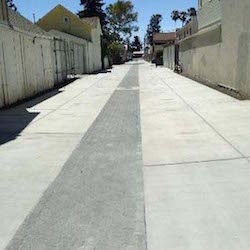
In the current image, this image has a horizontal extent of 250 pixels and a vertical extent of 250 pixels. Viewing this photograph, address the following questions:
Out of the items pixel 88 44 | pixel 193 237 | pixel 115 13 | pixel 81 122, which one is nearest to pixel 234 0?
pixel 81 122

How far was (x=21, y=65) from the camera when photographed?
Answer: 17031mm

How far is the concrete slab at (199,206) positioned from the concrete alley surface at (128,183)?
0.4 inches

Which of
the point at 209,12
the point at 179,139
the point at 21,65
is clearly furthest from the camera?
the point at 209,12

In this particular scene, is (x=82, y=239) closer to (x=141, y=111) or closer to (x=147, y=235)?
(x=147, y=235)

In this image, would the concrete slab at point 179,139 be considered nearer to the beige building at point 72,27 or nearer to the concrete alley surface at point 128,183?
the concrete alley surface at point 128,183

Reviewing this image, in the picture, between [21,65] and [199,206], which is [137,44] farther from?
[199,206]

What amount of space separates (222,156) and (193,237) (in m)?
3.02

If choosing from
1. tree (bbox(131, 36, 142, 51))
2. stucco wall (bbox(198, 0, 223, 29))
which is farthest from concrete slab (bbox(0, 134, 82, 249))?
tree (bbox(131, 36, 142, 51))

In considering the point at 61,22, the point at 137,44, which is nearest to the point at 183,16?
the point at 137,44

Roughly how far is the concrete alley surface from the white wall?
434cm

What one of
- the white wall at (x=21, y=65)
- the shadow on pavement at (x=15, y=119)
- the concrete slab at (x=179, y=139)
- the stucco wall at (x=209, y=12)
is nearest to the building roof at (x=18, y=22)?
the white wall at (x=21, y=65)

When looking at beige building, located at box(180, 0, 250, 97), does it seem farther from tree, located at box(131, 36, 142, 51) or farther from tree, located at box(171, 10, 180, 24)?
tree, located at box(131, 36, 142, 51)

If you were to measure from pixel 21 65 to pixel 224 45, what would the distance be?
27.9 ft

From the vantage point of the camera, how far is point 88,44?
48.4 meters
